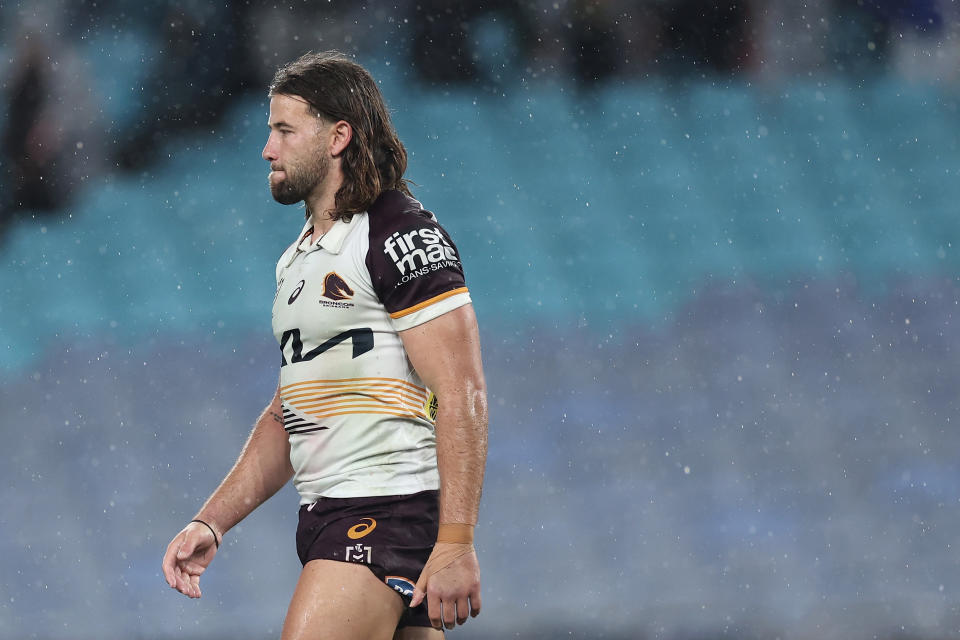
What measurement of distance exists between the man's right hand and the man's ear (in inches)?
37.2

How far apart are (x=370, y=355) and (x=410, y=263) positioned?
22cm

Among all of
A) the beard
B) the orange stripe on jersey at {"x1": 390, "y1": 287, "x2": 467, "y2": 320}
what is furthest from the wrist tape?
the beard

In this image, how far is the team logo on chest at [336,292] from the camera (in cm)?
240

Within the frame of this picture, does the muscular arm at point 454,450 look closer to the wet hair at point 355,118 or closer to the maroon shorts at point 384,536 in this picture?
the maroon shorts at point 384,536

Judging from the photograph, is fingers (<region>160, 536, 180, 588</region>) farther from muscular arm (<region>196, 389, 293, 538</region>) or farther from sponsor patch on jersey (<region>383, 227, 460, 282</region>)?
sponsor patch on jersey (<region>383, 227, 460, 282</region>)

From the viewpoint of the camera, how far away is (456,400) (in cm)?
229

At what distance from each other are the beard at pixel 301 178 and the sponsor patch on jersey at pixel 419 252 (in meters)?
0.32

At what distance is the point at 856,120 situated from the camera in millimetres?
8414

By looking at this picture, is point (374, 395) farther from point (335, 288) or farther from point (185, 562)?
point (185, 562)

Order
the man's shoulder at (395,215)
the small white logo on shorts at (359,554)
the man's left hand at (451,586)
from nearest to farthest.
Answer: the man's left hand at (451,586), the small white logo on shorts at (359,554), the man's shoulder at (395,215)

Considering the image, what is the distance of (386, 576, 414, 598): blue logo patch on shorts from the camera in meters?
2.32

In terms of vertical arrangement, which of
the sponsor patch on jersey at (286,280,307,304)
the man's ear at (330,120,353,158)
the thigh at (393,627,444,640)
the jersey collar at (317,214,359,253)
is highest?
the man's ear at (330,120,353,158)

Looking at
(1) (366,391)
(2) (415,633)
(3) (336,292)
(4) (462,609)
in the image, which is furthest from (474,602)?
(3) (336,292)

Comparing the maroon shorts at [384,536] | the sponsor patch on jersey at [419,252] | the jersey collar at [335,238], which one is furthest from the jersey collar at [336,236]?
the maroon shorts at [384,536]
